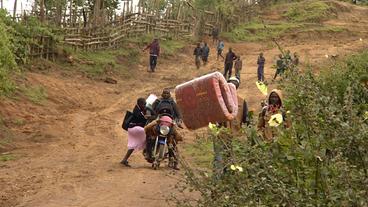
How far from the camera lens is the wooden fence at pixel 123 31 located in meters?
21.3

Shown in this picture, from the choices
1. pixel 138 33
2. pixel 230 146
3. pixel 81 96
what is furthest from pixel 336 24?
pixel 230 146

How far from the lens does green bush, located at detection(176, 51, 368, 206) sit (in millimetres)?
3115

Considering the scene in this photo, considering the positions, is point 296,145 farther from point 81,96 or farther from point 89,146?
point 81,96

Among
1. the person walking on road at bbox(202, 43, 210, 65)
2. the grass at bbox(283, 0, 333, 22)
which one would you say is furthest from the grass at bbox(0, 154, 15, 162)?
the grass at bbox(283, 0, 333, 22)

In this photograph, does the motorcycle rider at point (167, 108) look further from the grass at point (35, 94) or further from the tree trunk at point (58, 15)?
the tree trunk at point (58, 15)

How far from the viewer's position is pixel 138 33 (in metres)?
26.8

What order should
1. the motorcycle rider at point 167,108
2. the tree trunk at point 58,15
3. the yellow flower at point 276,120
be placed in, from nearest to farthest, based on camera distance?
the yellow flower at point 276,120
the motorcycle rider at point 167,108
the tree trunk at point 58,15

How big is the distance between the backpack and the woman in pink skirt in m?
0.30

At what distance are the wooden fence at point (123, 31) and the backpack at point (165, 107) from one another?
1166cm

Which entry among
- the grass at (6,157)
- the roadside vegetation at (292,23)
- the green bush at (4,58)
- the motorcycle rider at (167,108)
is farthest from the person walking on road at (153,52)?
the motorcycle rider at (167,108)

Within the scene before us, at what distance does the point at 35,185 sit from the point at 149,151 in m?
1.97

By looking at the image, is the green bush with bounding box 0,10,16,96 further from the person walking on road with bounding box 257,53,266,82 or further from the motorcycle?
the person walking on road with bounding box 257,53,266,82

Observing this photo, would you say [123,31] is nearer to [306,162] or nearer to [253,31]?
[253,31]

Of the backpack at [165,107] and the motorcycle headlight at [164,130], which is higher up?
the backpack at [165,107]
